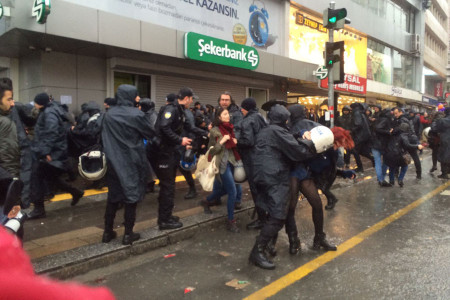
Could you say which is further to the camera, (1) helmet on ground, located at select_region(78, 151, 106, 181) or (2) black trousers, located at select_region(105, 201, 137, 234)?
(1) helmet on ground, located at select_region(78, 151, 106, 181)

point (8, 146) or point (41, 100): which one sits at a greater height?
point (41, 100)

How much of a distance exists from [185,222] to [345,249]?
2.14 m

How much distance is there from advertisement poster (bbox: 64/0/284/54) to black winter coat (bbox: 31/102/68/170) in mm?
4979

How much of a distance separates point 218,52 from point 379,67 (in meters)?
17.9

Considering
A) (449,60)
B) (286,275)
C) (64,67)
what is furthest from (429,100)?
(286,275)

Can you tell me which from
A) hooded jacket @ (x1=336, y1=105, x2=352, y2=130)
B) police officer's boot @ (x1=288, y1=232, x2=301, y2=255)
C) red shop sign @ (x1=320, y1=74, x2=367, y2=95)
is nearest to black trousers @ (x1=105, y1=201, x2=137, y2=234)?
police officer's boot @ (x1=288, y1=232, x2=301, y2=255)

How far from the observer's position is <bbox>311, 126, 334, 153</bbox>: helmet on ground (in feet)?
13.0

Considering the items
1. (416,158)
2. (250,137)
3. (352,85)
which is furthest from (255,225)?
(352,85)

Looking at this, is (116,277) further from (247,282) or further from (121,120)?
(121,120)

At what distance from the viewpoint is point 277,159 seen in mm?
3977

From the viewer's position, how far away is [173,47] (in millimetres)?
10398

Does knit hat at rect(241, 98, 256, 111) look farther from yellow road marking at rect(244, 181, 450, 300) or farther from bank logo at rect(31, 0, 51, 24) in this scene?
bank logo at rect(31, 0, 51, 24)

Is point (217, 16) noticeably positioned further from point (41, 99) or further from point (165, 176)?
point (165, 176)

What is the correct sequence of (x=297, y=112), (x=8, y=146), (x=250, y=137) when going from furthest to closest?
(x=250, y=137) < (x=297, y=112) < (x=8, y=146)
